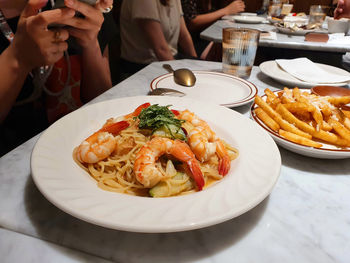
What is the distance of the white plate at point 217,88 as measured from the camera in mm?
1283

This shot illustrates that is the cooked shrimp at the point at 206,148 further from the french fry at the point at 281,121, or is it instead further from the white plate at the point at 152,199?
the french fry at the point at 281,121

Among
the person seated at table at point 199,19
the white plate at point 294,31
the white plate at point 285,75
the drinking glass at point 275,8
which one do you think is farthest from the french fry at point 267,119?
the drinking glass at point 275,8

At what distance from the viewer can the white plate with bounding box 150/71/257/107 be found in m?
1.28

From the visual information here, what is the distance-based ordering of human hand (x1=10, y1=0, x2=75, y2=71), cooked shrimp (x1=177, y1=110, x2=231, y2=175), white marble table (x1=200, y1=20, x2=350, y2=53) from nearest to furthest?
cooked shrimp (x1=177, y1=110, x2=231, y2=175), human hand (x1=10, y1=0, x2=75, y2=71), white marble table (x1=200, y1=20, x2=350, y2=53)

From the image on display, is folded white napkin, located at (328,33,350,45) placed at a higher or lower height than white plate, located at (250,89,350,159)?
lower

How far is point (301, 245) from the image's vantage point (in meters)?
0.60

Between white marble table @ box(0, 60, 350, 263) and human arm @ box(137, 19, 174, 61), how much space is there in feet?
7.74

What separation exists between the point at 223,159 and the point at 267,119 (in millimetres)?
292

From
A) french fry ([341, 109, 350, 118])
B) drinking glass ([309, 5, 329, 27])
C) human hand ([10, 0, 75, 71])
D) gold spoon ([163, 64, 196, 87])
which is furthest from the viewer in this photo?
drinking glass ([309, 5, 329, 27])

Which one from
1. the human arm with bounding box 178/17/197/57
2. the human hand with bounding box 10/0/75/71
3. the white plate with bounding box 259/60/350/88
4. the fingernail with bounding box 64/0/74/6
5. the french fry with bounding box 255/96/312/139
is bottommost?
the human arm with bounding box 178/17/197/57

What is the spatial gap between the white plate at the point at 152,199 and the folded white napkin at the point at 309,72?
82 cm

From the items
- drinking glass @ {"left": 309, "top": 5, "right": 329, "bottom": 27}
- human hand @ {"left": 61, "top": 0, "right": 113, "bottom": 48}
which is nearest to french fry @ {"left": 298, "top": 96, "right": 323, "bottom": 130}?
human hand @ {"left": 61, "top": 0, "right": 113, "bottom": 48}

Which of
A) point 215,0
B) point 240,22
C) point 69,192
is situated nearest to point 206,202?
point 69,192

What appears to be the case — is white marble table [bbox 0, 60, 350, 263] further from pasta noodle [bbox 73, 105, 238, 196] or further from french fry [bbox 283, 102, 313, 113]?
french fry [bbox 283, 102, 313, 113]
